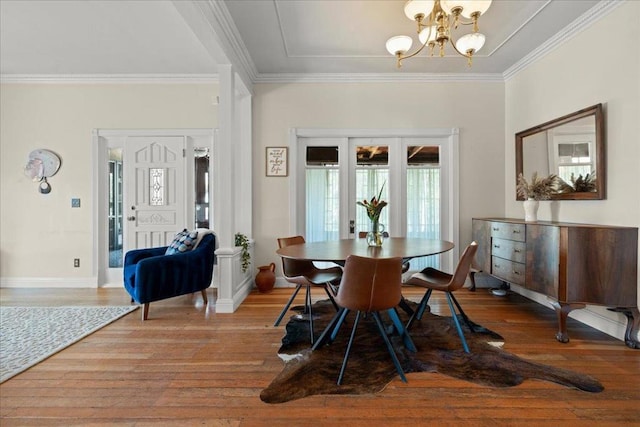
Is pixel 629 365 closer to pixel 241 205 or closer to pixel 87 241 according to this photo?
pixel 241 205

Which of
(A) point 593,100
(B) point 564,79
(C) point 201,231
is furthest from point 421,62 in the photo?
(C) point 201,231

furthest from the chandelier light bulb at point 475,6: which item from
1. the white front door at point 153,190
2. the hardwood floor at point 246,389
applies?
the white front door at point 153,190

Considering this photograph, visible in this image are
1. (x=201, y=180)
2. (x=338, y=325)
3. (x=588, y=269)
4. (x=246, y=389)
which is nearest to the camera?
(x=246, y=389)

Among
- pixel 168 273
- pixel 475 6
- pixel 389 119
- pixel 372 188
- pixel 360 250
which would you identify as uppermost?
pixel 475 6

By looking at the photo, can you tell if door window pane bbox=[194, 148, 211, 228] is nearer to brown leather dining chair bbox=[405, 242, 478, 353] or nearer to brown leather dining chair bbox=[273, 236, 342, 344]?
brown leather dining chair bbox=[273, 236, 342, 344]

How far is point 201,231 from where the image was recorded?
361 cm

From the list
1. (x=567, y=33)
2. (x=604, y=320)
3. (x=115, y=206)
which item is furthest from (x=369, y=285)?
(x=115, y=206)

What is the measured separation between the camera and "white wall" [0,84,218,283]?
4.24 meters

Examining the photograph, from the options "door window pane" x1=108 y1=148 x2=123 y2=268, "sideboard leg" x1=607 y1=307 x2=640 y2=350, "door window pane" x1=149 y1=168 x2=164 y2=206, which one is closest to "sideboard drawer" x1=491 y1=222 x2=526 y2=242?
"sideboard leg" x1=607 y1=307 x2=640 y2=350

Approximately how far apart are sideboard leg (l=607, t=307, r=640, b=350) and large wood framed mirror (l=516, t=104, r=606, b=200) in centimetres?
93

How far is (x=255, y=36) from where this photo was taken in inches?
127

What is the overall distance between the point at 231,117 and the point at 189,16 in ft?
3.39

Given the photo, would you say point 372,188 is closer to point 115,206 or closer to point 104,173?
point 115,206

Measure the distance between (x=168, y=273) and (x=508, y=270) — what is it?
3.43 metres
